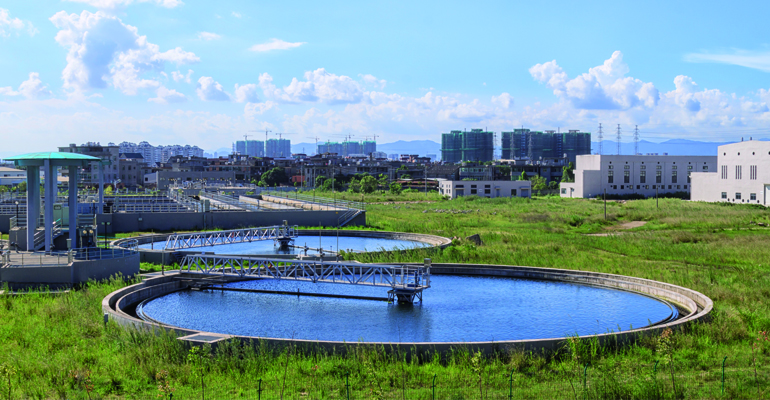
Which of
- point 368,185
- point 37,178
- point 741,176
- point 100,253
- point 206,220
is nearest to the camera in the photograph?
point 100,253

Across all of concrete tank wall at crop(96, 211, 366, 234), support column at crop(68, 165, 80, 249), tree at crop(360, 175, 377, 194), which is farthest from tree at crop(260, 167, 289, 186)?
support column at crop(68, 165, 80, 249)

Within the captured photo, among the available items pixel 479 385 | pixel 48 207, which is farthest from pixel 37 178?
pixel 479 385

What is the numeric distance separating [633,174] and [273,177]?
291 ft

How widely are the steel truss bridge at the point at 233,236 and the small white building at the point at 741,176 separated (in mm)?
55860

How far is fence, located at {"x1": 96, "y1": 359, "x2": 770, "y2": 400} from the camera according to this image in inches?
500

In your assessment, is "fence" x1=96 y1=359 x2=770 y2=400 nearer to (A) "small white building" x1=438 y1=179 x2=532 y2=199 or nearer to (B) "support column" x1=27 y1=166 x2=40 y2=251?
(B) "support column" x1=27 y1=166 x2=40 y2=251

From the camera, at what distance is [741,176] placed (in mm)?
75438

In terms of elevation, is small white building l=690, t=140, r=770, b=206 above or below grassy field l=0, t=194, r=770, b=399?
above

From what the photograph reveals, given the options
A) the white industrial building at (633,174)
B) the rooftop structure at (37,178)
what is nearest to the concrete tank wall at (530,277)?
the rooftop structure at (37,178)

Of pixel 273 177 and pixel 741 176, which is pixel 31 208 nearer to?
pixel 741 176

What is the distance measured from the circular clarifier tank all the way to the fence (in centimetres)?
302

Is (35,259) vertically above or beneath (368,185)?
beneath

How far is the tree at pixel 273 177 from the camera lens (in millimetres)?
162000

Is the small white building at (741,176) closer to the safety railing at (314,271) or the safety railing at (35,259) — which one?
the safety railing at (314,271)
